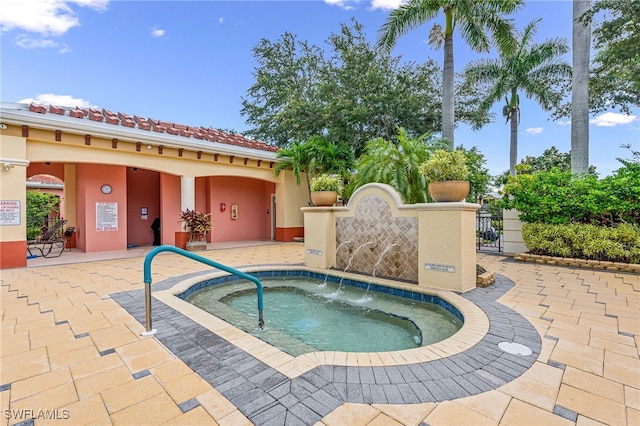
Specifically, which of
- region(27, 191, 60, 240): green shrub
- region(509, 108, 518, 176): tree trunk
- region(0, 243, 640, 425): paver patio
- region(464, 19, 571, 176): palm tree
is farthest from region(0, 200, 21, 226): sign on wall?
region(509, 108, 518, 176): tree trunk

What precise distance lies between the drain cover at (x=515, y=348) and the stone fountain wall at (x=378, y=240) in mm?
2840

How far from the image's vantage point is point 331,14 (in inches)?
660

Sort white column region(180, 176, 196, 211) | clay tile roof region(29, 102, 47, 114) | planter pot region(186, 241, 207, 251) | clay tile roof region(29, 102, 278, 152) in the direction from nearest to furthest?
clay tile roof region(29, 102, 47, 114), clay tile roof region(29, 102, 278, 152), planter pot region(186, 241, 207, 251), white column region(180, 176, 196, 211)

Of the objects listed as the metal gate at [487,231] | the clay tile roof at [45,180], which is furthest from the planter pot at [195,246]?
the clay tile roof at [45,180]

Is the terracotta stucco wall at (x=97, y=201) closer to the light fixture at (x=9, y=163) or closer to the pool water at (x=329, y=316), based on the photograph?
the light fixture at (x=9, y=163)

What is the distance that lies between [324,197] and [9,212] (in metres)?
8.17

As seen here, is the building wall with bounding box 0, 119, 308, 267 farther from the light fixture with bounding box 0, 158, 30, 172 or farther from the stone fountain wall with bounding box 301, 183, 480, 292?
the stone fountain wall with bounding box 301, 183, 480, 292

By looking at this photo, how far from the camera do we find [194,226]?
36.7ft

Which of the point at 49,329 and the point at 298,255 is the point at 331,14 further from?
the point at 49,329

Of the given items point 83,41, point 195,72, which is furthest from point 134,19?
point 195,72

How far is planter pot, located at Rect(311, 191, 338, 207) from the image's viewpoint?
7.76 metres

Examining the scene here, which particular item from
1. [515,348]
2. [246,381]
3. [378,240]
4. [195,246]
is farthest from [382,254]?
[195,246]

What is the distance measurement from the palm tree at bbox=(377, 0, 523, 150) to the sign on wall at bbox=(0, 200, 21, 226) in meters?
12.7

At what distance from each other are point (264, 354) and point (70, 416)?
1472mm
